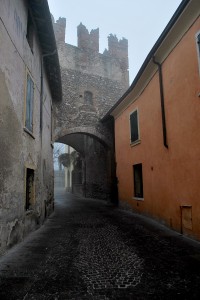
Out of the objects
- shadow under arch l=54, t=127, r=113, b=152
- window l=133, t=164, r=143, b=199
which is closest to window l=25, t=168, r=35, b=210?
window l=133, t=164, r=143, b=199

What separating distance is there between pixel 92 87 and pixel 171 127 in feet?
27.5

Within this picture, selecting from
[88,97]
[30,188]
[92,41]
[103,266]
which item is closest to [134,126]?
[88,97]

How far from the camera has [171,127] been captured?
662 centimetres

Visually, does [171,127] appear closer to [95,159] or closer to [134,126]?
[134,126]

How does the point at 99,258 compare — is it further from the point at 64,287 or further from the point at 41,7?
the point at 41,7

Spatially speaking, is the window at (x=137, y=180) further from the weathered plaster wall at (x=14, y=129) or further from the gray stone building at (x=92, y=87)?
the weathered plaster wall at (x=14, y=129)

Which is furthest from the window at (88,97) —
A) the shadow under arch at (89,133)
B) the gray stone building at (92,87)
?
the shadow under arch at (89,133)

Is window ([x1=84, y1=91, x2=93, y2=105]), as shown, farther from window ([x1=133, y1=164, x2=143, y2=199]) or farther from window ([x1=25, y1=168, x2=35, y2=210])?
window ([x1=25, y1=168, x2=35, y2=210])

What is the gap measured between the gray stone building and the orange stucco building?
3778 millimetres

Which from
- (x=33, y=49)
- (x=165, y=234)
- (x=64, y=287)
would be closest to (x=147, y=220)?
(x=165, y=234)

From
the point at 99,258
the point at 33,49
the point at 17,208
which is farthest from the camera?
the point at 33,49

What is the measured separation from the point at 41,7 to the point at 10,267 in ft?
19.9

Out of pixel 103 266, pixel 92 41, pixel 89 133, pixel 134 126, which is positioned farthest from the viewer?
pixel 92 41

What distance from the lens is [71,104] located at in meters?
13.1
